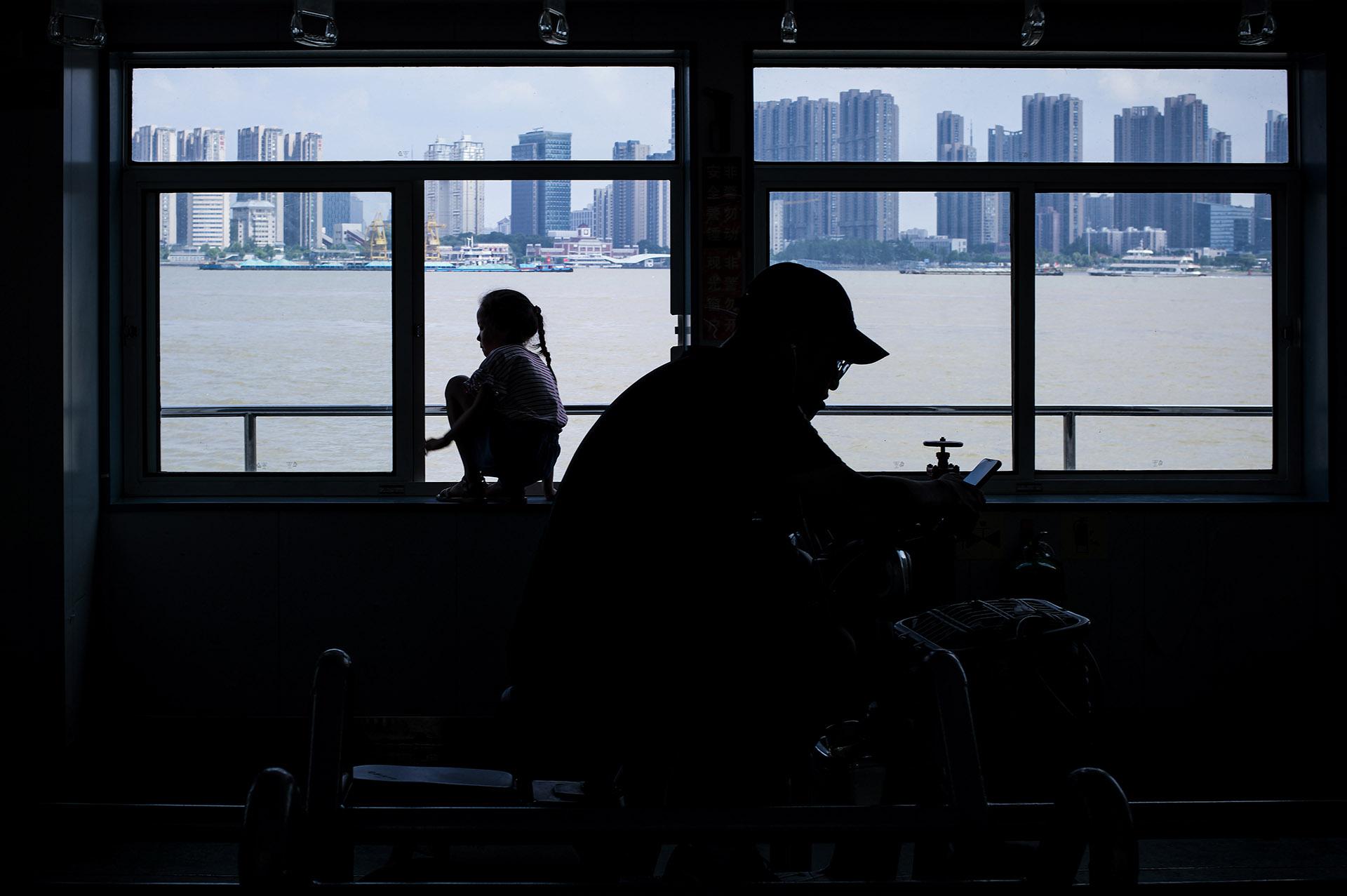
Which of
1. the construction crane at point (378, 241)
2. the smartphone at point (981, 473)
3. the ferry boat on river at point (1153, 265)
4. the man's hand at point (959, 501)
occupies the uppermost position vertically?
the construction crane at point (378, 241)

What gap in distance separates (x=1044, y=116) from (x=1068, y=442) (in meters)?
1.19

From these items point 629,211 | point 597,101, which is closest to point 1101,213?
point 629,211

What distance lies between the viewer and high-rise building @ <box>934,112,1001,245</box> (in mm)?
4480

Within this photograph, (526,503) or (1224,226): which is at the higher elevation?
(1224,226)

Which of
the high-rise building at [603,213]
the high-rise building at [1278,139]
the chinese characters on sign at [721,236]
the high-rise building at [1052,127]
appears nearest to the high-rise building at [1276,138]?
the high-rise building at [1278,139]

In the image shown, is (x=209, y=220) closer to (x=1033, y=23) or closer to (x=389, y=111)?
(x=389, y=111)

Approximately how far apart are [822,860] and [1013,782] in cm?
64

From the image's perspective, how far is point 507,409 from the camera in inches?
165

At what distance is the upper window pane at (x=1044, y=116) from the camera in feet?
14.6

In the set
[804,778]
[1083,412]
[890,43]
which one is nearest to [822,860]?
[804,778]

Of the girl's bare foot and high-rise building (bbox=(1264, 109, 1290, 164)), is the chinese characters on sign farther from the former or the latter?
high-rise building (bbox=(1264, 109, 1290, 164))

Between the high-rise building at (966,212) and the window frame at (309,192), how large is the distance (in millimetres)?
952

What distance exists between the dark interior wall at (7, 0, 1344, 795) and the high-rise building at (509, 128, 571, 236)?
0.34 metres

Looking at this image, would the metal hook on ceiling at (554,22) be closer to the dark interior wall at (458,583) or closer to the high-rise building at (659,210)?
the dark interior wall at (458,583)
